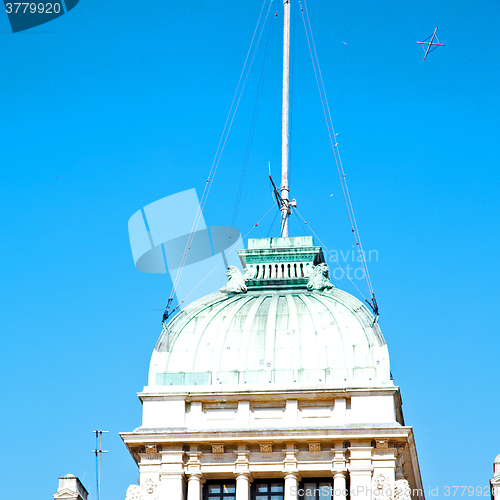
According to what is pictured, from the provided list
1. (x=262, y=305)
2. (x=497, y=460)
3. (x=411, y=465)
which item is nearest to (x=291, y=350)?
(x=262, y=305)

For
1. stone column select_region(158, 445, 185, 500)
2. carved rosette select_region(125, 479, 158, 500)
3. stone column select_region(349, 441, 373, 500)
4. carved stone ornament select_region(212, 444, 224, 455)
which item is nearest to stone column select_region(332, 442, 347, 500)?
stone column select_region(349, 441, 373, 500)

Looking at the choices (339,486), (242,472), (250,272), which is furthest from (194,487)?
(250,272)

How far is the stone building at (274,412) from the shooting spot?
231ft

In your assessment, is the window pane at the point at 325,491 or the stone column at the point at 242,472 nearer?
the stone column at the point at 242,472

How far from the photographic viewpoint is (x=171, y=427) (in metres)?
72.0

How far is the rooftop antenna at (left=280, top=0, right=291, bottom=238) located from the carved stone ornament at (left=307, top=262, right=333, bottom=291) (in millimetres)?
4111

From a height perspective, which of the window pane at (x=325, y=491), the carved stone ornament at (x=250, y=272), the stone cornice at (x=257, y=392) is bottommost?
the window pane at (x=325, y=491)

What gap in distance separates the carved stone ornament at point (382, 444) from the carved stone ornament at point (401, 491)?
190 centimetres

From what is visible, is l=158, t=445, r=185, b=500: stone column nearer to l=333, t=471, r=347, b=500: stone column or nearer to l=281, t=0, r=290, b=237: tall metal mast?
l=333, t=471, r=347, b=500: stone column

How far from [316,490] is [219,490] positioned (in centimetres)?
506

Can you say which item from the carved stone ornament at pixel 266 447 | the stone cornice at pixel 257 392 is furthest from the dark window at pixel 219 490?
the stone cornice at pixel 257 392

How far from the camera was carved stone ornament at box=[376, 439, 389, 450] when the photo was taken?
2761 inches

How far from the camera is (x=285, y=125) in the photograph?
85.4 m

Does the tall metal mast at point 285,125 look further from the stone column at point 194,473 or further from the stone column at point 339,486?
the stone column at point 339,486
